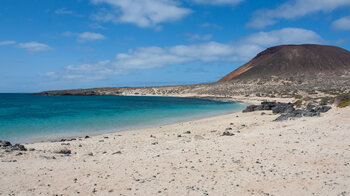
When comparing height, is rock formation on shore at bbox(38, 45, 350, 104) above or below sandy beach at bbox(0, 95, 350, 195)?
above

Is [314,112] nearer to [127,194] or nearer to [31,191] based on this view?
[127,194]

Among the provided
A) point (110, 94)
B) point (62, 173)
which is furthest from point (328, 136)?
point (110, 94)

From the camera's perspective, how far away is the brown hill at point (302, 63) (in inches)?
3164

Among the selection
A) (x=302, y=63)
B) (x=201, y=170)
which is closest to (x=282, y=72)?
(x=302, y=63)

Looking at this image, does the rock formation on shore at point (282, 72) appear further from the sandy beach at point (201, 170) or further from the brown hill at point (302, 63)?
the sandy beach at point (201, 170)

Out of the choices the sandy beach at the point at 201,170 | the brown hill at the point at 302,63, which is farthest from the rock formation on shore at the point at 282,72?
the sandy beach at the point at 201,170

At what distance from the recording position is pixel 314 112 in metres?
15.5

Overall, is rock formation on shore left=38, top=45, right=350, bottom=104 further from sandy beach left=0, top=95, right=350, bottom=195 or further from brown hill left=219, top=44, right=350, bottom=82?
sandy beach left=0, top=95, right=350, bottom=195

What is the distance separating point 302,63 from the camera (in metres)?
89.4

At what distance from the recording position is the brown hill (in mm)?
80375

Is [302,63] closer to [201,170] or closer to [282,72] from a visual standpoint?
[282,72]

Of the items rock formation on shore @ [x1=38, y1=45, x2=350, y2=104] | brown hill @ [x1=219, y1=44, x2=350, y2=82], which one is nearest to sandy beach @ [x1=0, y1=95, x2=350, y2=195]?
rock formation on shore @ [x1=38, y1=45, x2=350, y2=104]

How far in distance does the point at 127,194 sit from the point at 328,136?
817 centimetres

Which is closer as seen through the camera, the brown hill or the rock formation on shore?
the rock formation on shore
